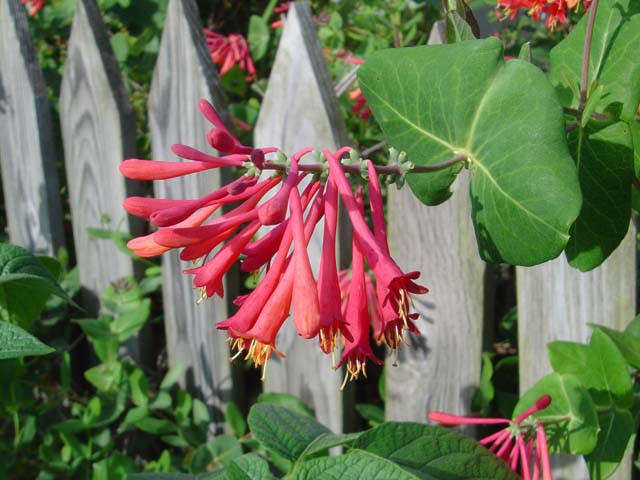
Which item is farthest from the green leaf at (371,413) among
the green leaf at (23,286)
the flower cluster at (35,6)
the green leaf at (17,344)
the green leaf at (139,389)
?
the flower cluster at (35,6)

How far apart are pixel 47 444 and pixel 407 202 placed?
104 cm

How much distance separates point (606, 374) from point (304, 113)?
2.55ft

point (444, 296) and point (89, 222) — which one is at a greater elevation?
point (89, 222)

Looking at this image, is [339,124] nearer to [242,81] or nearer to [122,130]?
[122,130]

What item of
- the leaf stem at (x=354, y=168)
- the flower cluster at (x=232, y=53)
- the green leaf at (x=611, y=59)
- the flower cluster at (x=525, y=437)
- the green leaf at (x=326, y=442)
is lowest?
the flower cluster at (x=525, y=437)

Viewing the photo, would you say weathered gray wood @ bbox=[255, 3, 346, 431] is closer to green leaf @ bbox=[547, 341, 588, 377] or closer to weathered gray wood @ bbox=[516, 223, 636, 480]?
weathered gray wood @ bbox=[516, 223, 636, 480]

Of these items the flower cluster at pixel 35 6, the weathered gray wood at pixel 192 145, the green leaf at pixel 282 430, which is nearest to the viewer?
the green leaf at pixel 282 430

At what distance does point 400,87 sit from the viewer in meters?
0.80

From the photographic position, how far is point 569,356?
4.05ft

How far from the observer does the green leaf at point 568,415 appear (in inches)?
41.3

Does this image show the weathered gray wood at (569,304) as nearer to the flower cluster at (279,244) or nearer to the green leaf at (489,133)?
the green leaf at (489,133)

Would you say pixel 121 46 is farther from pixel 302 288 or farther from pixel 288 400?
pixel 302 288

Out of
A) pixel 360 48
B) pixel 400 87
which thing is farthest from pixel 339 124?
pixel 400 87

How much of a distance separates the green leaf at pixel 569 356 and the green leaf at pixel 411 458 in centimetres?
51
